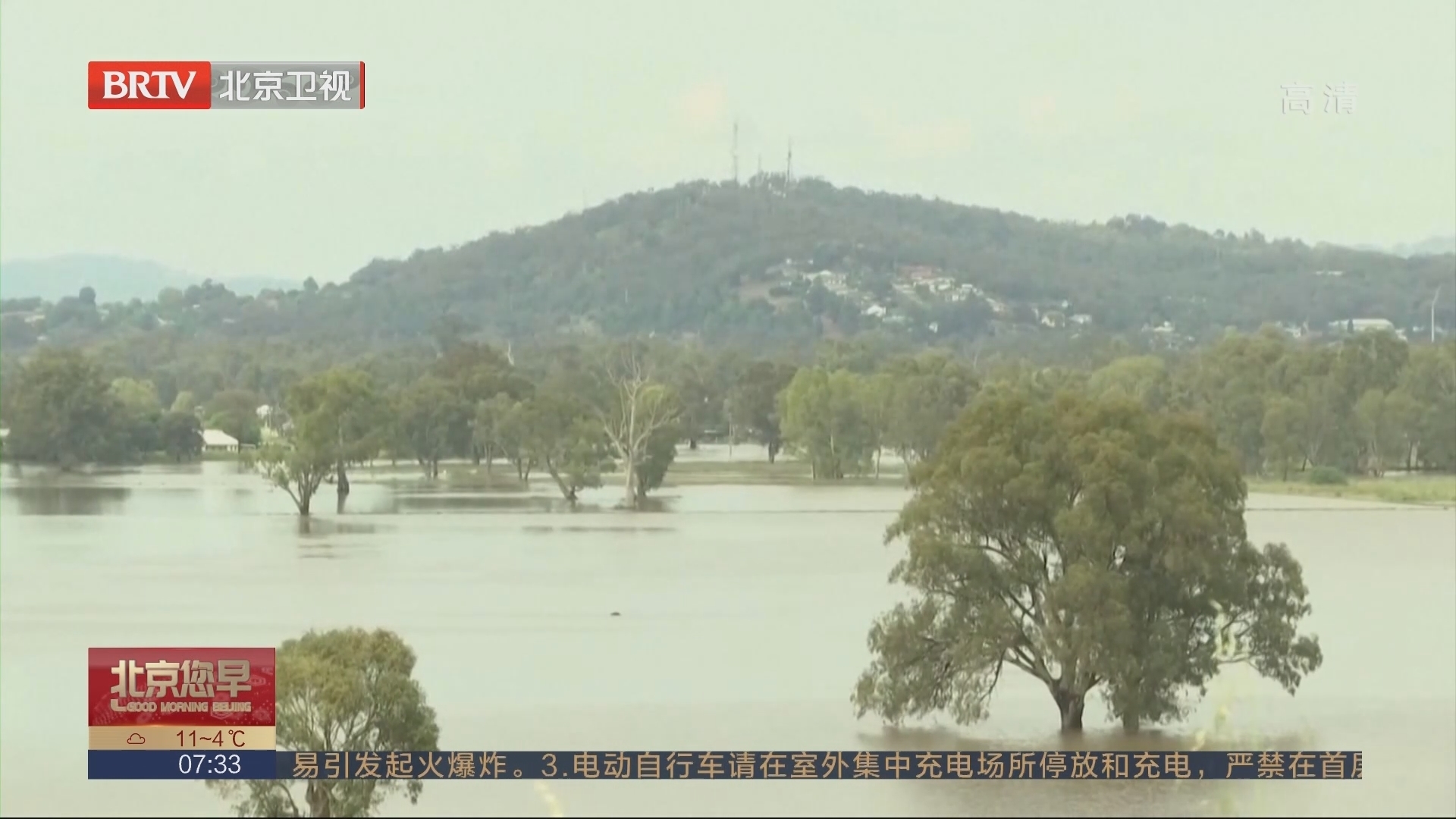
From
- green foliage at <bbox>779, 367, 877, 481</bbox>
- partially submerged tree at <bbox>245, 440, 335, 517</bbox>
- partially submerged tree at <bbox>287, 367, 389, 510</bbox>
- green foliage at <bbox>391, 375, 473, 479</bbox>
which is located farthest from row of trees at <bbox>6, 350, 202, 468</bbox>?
green foliage at <bbox>779, 367, 877, 481</bbox>

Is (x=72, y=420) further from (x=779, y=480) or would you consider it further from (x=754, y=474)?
(x=779, y=480)

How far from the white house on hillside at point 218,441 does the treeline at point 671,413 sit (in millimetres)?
540

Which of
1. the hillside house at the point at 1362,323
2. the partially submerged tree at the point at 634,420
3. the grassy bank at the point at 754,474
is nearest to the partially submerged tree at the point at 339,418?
the partially submerged tree at the point at 634,420

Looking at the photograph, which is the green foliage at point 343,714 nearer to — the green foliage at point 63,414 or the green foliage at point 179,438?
the green foliage at point 63,414

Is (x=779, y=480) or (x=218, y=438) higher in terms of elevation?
(x=218, y=438)

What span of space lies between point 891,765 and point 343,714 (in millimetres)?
3594

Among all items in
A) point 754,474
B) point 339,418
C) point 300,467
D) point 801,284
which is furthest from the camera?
point 801,284

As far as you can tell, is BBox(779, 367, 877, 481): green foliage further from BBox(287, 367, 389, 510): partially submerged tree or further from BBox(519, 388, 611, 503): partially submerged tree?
BBox(287, 367, 389, 510): partially submerged tree

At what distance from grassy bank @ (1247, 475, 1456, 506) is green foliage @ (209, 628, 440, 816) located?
114ft

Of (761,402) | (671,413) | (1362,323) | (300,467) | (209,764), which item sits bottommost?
(209,764)

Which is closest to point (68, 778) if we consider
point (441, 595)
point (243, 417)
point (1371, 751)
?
point (1371, 751)

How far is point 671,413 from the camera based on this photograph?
44.7 m

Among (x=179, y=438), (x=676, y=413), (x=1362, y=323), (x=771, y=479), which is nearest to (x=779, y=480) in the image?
(x=771, y=479)

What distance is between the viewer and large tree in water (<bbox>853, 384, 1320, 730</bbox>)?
46.4ft
